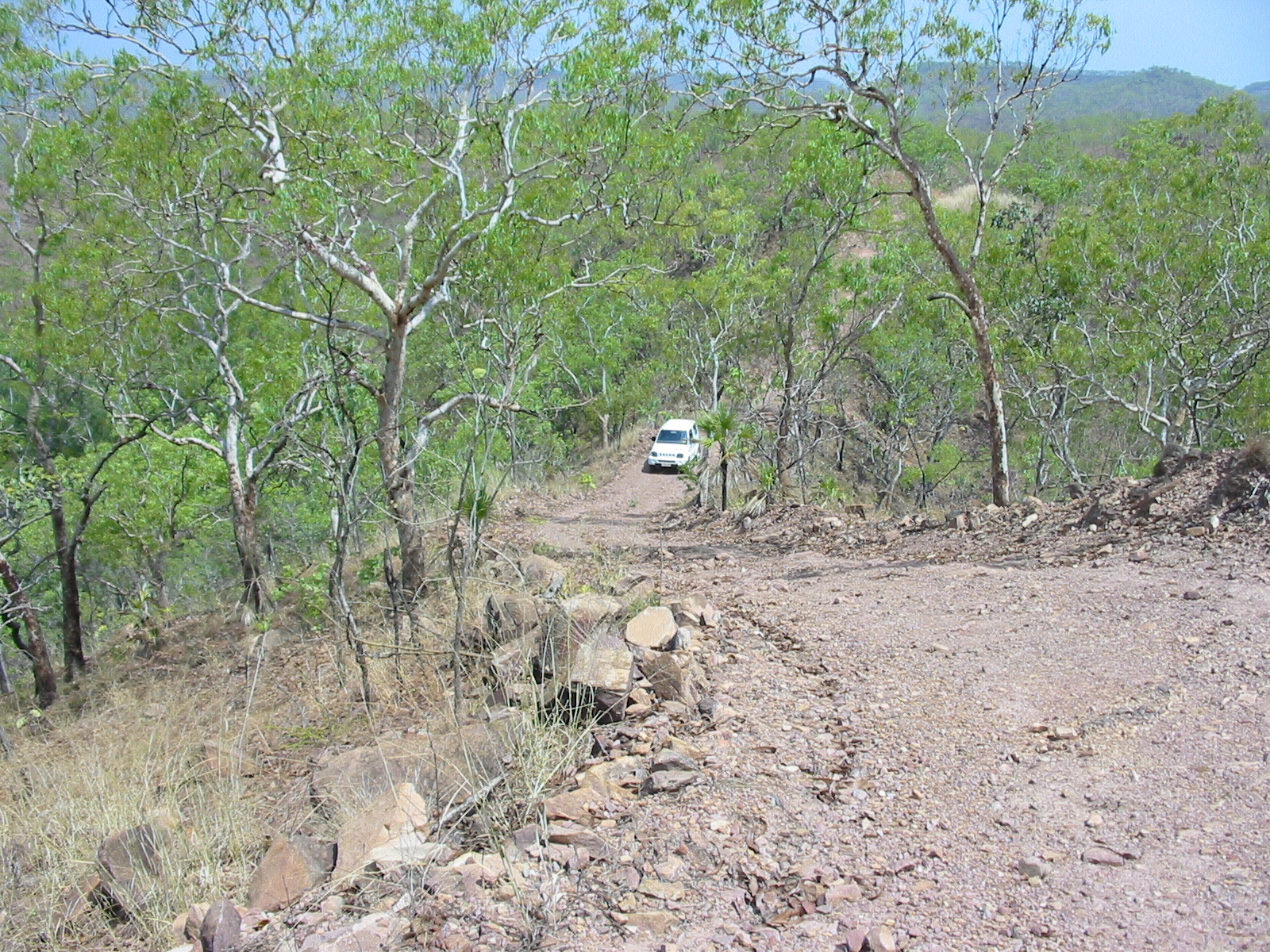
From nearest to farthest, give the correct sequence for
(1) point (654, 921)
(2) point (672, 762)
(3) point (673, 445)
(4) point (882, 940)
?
1. (4) point (882, 940)
2. (1) point (654, 921)
3. (2) point (672, 762)
4. (3) point (673, 445)

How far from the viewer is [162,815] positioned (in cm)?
392

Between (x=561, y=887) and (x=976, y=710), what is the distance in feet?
7.55

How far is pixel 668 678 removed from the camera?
477cm

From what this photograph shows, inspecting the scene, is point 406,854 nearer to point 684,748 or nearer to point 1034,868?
point 684,748

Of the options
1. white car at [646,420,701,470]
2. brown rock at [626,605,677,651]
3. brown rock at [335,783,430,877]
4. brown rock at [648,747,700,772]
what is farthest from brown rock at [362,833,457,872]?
white car at [646,420,701,470]

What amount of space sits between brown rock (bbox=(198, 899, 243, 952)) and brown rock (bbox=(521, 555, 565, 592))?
3.18 metres

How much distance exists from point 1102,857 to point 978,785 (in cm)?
64

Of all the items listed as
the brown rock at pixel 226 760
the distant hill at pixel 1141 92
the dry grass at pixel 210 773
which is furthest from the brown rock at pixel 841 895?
the distant hill at pixel 1141 92

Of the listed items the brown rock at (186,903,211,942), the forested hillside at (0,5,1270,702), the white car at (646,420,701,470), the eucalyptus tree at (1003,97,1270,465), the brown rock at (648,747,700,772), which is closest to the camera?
the brown rock at (186,903,211,942)

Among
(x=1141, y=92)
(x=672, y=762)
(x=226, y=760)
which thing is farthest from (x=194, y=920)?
(x=1141, y=92)

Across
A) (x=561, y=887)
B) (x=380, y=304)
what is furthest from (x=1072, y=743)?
(x=380, y=304)

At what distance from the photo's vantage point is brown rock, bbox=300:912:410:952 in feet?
9.69

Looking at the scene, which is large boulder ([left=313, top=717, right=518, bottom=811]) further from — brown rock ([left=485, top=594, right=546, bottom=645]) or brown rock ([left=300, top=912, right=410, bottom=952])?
brown rock ([left=485, top=594, right=546, bottom=645])

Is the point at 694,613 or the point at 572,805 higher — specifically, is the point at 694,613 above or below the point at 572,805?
above
